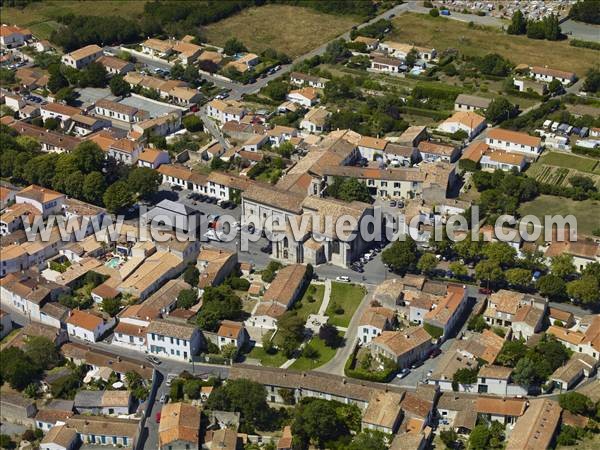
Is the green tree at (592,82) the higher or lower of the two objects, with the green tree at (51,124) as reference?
higher

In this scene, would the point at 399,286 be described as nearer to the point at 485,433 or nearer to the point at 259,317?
the point at 259,317

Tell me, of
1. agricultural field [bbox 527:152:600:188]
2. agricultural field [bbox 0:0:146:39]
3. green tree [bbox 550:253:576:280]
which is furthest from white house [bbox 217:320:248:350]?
agricultural field [bbox 0:0:146:39]

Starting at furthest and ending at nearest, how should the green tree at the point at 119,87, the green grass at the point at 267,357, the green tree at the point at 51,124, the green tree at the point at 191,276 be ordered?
the green tree at the point at 119,87 < the green tree at the point at 51,124 < the green tree at the point at 191,276 < the green grass at the point at 267,357

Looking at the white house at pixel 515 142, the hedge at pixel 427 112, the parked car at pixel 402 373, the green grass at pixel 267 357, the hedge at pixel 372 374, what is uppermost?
the white house at pixel 515 142

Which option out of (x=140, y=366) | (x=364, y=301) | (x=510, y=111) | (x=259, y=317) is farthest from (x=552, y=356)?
(x=510, y=111)

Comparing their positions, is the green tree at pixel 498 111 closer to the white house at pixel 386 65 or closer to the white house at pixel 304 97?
the white house at pixel 386 65

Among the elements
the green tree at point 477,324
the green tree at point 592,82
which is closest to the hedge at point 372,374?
the green tree at point 477,324
